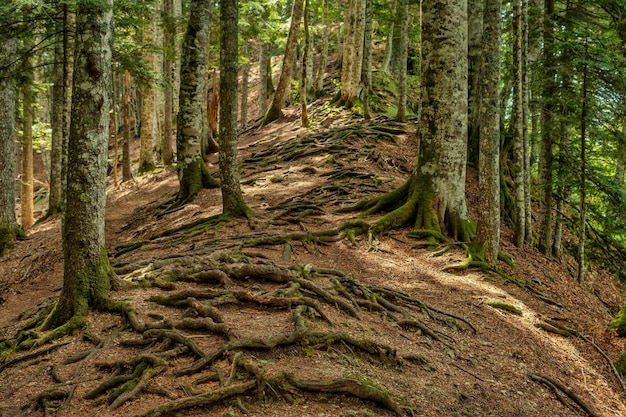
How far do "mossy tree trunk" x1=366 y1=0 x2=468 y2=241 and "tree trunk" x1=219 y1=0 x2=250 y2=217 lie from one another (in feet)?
10.3

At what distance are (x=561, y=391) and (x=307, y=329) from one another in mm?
3227

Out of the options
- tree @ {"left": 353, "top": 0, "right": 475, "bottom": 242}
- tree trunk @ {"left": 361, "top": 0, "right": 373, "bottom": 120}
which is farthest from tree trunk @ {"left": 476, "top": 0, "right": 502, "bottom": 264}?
tree trunk @ {"left": 361, "top": 0, "right": 373, "bottom": 120}

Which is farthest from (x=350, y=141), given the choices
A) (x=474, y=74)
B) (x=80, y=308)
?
(x=80, y=308)

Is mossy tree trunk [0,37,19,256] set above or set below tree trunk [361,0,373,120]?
below

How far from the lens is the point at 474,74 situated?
1381 centimetres

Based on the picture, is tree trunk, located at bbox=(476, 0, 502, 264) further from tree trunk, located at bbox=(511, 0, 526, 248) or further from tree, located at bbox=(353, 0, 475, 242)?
tree trunk, located at bbox=(511, 0, 526, 248)

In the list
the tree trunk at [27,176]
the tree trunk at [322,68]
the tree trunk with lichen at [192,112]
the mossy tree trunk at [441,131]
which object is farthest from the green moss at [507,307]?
the tree trunk at [322,68]

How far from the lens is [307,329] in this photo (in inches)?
214

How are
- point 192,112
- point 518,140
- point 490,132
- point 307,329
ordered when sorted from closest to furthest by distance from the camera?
Result: point 307,329 → point 490,132 → point 518,140 → point 192,112

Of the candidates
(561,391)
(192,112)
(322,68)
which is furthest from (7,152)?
(322,68)

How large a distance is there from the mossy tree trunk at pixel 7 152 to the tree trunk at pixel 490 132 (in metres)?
11.1

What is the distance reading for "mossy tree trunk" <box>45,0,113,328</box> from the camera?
18.5ft

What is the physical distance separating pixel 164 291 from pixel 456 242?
555cm

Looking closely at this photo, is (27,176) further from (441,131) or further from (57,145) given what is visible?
(441,131)
